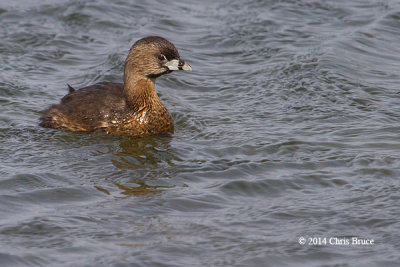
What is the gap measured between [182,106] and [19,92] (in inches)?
101

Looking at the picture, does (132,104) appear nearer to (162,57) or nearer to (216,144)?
(162,57)

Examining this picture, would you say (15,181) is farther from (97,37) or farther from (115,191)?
(97,37)

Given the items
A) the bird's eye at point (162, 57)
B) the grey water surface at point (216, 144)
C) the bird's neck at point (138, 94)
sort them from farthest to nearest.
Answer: the bird's neck at point (138, 94) < the bird's eye at point (162, 57) < the grey water surface at point (216, 144)

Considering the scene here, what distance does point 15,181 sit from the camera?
7871 millimetres

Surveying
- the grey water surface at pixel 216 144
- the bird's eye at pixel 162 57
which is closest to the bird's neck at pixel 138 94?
the bird's eye at pixel 162 57

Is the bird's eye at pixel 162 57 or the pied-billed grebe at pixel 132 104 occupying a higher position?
Answer: the bird's eye at pixel 162 57

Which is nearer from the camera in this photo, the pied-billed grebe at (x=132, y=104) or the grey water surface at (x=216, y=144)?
the grey water surface at (x=216, y=144)

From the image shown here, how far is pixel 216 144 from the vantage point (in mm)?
9297

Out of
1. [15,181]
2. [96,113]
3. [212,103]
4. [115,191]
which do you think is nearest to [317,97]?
[212,103]

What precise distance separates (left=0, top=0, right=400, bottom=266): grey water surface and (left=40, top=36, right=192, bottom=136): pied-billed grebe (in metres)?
0.25

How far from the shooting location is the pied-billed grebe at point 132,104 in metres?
9.63

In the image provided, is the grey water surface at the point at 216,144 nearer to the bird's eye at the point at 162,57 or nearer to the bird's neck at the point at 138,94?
the bird's neck at the point at 138,94

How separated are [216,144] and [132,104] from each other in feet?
4.40

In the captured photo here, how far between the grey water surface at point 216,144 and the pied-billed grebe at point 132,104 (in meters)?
0.25
